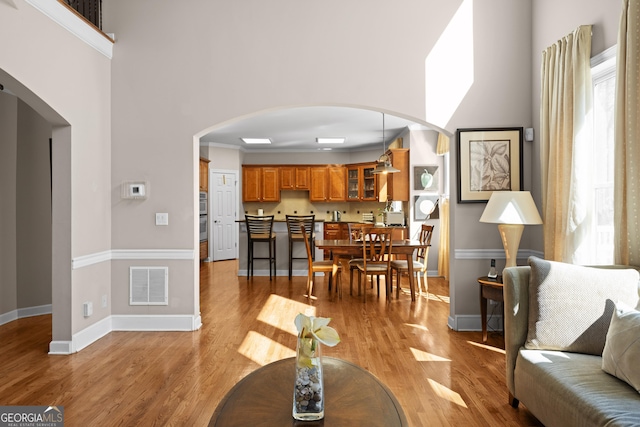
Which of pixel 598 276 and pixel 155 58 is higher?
pixel 155 58

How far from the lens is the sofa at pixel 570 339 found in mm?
1894

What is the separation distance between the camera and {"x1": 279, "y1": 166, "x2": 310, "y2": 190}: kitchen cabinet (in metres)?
10.5

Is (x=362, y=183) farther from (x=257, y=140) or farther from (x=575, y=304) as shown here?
(x=575, y=304)

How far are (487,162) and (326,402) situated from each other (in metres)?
3.37

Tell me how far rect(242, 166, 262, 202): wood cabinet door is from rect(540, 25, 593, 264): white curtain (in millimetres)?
7647

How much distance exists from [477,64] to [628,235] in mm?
2351

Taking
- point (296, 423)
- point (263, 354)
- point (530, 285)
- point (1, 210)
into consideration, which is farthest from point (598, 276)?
point (1, 210)

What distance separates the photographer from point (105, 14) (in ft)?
14.2

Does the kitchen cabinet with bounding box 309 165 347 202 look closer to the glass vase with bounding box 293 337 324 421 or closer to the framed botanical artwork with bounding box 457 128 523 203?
the framed botanical artwork with bounding box 457 128 523 203

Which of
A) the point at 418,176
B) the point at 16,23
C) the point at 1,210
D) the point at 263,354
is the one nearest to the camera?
the point at 16,23

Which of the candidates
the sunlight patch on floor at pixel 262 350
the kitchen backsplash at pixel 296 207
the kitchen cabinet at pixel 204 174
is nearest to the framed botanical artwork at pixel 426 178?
the kitchen backsplash at pixel 296 207

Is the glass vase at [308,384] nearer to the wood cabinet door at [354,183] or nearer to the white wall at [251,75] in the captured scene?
the white wall at [251,75]

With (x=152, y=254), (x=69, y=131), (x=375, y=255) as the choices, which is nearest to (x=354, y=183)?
(x=375, y=255)

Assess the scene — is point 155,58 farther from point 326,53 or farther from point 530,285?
point 530,285
